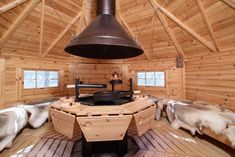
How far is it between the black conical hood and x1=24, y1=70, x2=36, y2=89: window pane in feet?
6.44

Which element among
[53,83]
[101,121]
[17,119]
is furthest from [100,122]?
[53,83]

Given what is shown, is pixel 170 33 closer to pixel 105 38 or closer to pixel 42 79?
pixel 105 38

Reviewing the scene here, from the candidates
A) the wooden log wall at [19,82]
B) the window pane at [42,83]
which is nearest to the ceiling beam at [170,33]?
the wooden log wall at [19,82]

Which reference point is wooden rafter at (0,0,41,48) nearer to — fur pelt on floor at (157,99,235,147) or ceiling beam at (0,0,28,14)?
ceiling beam at (0,0,28,14)

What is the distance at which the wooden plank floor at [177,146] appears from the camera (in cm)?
212

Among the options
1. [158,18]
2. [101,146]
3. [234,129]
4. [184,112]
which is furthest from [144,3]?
[101,146]

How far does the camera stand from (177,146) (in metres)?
2.34

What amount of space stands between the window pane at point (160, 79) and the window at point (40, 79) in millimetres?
3500

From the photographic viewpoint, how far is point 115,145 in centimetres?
232

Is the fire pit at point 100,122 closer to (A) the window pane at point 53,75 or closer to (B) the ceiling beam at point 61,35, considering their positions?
(B) the ceiling beam at point 61,35

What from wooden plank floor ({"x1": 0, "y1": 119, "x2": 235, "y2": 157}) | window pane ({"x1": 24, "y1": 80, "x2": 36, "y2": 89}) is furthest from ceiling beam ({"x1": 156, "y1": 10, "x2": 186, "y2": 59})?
window pane ({"x1": 24, "y1": 80, "x2": 36, "y2": 89})

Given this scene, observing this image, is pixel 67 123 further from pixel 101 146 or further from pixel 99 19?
pixel 99 19

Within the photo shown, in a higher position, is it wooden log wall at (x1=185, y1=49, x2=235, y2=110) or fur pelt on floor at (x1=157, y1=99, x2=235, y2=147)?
wooden log wall at (x1=185, y1=49, x2=235, y2=110)

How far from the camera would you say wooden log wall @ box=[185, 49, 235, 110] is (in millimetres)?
2877
